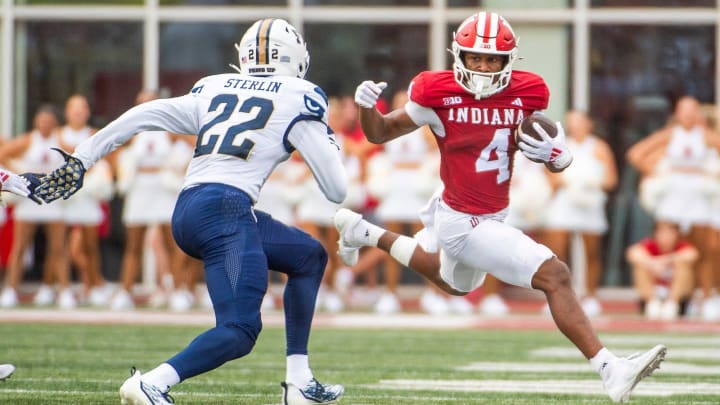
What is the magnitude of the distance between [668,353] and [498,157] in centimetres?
323

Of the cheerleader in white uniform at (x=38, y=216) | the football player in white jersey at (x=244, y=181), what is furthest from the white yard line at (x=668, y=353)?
the cheerleader in white uniform at (x=38, y=216)

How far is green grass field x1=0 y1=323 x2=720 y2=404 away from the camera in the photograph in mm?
6781

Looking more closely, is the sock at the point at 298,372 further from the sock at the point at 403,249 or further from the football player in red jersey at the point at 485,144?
the sock at the point at 403,249

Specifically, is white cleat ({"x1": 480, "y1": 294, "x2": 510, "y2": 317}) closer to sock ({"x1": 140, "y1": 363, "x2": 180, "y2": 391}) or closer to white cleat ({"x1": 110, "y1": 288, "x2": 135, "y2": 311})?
white cleat ({"x1": 110, "y1": 288, "x2": 135, "y2": 311})

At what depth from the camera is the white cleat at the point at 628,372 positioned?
608cm

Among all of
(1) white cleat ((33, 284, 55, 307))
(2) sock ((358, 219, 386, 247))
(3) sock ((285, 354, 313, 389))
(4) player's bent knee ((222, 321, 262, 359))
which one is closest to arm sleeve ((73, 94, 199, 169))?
(4) player's bent knee ((222, 321, 262, 359))

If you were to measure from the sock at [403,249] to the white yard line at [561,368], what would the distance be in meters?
1.07

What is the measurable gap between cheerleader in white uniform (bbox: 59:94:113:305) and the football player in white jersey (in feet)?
24.8

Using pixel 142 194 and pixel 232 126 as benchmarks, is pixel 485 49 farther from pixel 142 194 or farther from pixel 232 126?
pixel 142 194

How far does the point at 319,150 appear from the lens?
5.96 metres

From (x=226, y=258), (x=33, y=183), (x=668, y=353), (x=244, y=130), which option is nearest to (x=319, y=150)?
(x=244, y=130)

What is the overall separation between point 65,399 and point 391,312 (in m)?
6.95

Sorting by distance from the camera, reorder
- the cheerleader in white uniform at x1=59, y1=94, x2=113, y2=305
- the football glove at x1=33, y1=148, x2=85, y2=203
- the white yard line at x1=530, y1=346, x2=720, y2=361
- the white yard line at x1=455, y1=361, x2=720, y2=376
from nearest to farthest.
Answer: the football glove at x1=33, y1=148, x2=85, y2=203
the white yard line at x1=455, y1=361, x2=720, y2=376
the white yard line at x1=530, y1=346, x2=720, y2=361
the cheerleader in white uniform at x1=59, y1=94, x2=113, y2=305

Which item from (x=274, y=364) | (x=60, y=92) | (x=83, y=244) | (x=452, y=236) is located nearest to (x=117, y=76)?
(x=60, y=92)
